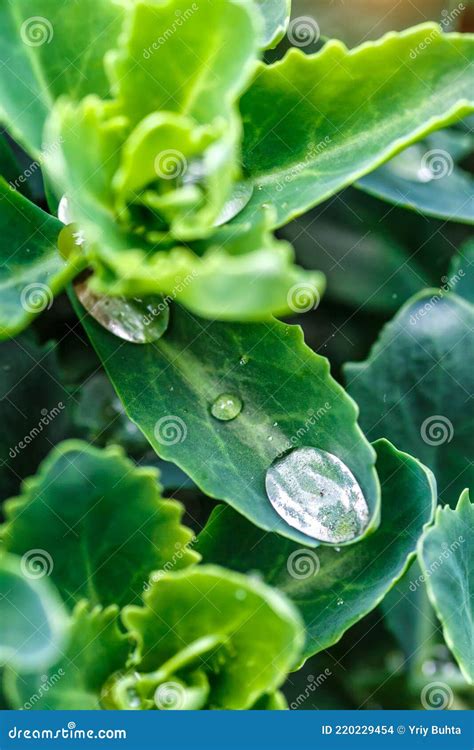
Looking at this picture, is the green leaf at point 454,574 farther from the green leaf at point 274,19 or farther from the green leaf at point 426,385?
the green leaf at point 274,19

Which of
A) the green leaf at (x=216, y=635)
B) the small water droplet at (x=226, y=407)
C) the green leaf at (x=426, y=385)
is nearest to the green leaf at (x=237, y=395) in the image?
the small water droplet at (x=226, y=407)

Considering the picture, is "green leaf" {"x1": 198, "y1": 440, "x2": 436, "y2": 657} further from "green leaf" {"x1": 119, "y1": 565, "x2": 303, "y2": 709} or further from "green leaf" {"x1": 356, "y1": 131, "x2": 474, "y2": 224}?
"green leaf" {"x1": 356, "y1": 131, "x2": 474, "y2": 224}

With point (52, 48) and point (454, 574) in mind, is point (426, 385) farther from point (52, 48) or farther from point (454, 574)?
point (52, 48)

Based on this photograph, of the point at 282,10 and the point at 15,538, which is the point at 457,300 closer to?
the point at 282,10

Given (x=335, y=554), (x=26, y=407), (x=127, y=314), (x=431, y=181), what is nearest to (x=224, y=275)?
(x=127, y=314)

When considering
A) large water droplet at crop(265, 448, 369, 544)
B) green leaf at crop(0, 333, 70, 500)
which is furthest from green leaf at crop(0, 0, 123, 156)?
large water droplet at crop(265, 448, 369, 544)

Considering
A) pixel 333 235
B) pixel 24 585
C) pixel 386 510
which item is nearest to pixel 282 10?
pixel 333 235
